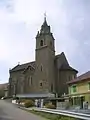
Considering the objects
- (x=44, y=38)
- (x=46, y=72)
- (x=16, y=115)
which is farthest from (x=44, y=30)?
(x=16, y=115)

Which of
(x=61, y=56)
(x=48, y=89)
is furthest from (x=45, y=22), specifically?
(x=48, y=89)

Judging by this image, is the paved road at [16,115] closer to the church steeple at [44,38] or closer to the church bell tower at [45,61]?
the church bell tower at [45,61]

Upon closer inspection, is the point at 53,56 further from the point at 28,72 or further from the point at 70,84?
the point at 70,84

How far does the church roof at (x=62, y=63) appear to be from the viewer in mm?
64244

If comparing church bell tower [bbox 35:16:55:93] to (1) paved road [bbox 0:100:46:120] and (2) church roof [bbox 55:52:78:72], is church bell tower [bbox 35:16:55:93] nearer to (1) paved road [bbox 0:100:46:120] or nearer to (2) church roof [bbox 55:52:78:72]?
(2) church roof [bbox 55:52:78:72]

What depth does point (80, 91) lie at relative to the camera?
4403cm

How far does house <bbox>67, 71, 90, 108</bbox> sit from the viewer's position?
42.1 metres

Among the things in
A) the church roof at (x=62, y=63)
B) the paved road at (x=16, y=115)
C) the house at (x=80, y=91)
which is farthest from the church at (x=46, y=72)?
the paved road at (x=16, y=115)

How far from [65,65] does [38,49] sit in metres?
8.70

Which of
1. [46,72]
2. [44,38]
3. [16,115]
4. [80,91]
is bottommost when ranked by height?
[16,115]

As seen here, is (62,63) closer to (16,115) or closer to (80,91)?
(80,91)

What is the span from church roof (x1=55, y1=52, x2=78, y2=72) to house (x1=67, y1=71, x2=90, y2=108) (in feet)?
54.7

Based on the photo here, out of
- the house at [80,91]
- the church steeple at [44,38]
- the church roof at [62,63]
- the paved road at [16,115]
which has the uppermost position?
the church steeple at [44,38]

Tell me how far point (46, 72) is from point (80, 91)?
1876cm
